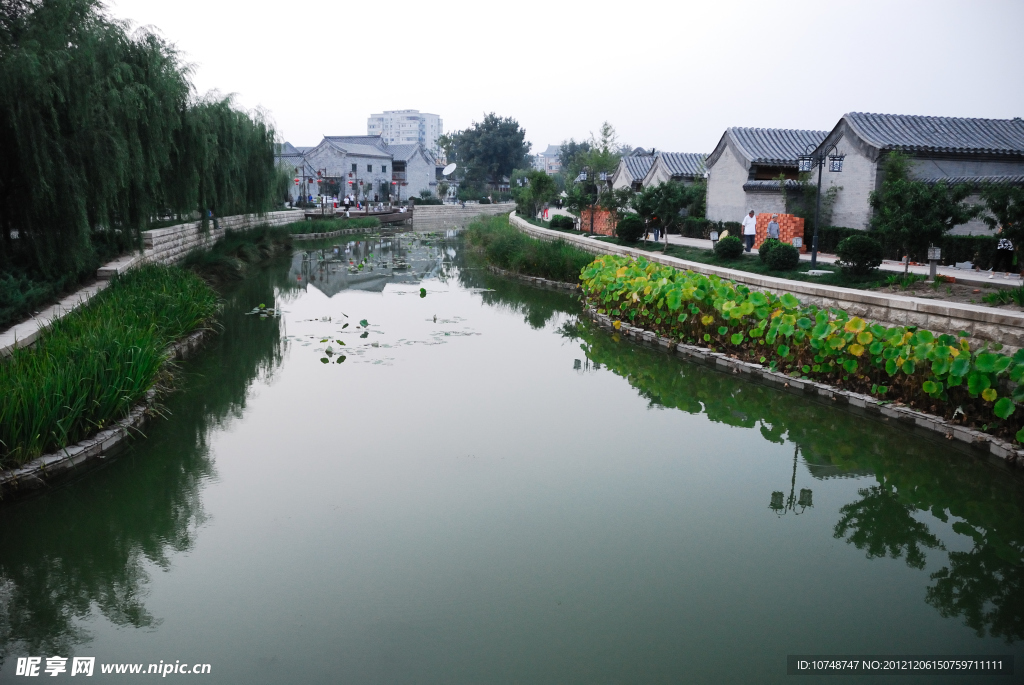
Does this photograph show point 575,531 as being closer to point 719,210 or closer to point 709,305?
point 709,305

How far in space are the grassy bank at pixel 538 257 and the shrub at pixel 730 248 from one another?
144 inches

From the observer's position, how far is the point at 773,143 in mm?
23484

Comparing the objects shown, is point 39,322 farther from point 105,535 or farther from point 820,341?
point 820,341

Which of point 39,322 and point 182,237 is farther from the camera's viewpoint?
point 182,237

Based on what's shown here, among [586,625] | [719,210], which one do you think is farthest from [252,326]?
[719,210]

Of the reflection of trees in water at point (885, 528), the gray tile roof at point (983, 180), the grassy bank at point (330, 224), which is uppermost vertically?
the gray tile roof at point (983, 180)

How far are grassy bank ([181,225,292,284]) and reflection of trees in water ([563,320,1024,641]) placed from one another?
11794mm

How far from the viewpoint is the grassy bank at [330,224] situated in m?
32.2

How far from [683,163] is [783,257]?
1660 cm

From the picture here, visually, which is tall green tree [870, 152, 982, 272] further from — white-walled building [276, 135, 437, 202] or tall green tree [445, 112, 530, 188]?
tall green tree [445, 112, 530, 188]

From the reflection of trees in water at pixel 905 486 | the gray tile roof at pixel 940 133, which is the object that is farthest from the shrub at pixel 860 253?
the gray tile roof at pixel 940 133

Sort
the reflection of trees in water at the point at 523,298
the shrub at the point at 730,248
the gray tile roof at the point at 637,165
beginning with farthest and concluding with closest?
Answer: the gray tile roof at the point at 637,165
the shrub at the point at 730,248
the reflection of trees in water at the point at 523,298
